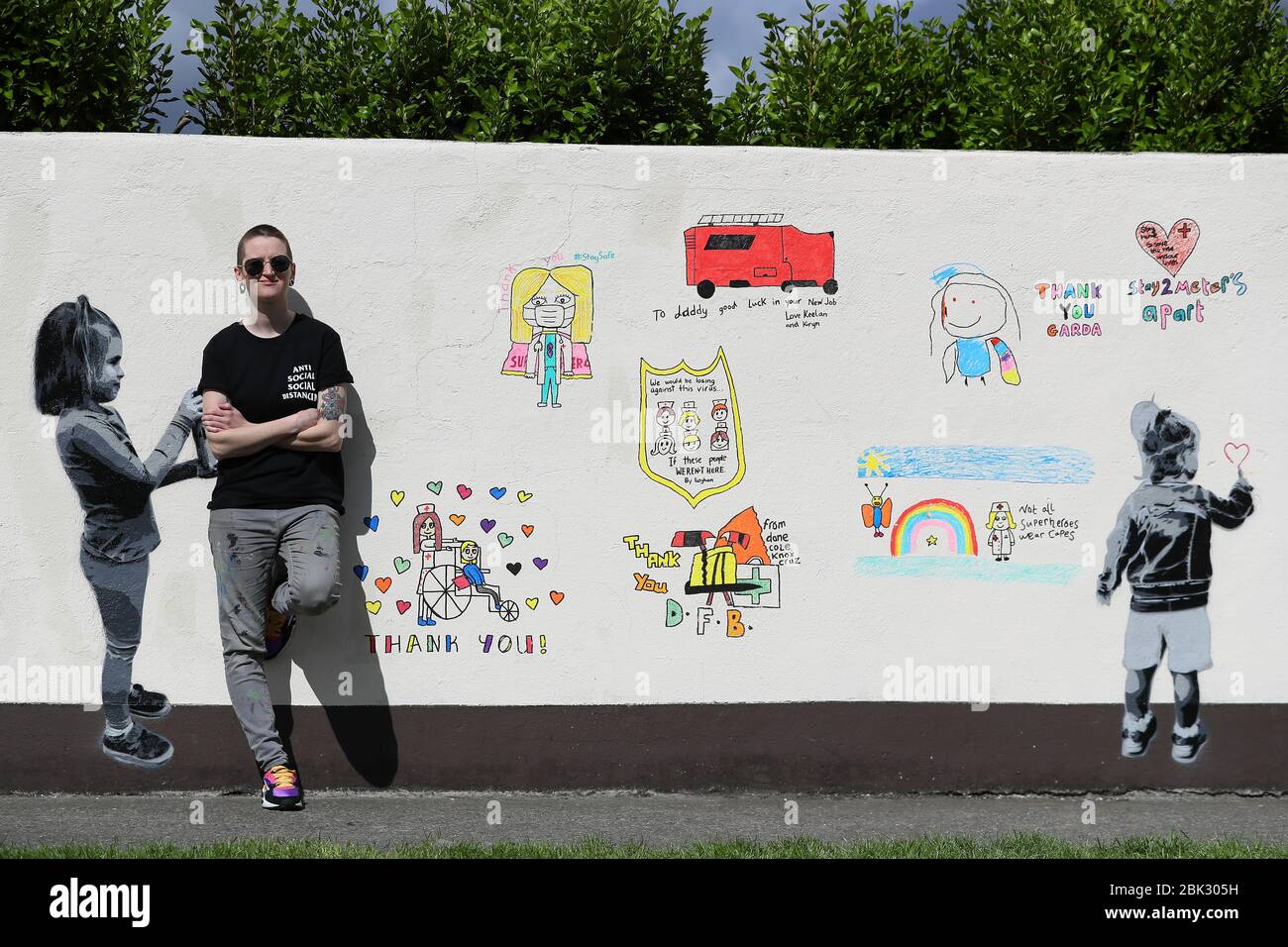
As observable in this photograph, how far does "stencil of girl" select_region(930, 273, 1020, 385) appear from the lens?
226 inches

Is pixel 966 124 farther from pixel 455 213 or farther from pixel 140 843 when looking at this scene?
pixel 140 843

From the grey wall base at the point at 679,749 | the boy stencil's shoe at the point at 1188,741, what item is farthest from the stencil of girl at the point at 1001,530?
the boy stencil's shoe at the point at 1188,741

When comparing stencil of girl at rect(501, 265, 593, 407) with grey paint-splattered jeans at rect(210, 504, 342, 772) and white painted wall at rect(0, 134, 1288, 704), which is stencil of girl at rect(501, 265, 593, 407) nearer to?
white painted wall at rect(0, 134, 1288, 704)

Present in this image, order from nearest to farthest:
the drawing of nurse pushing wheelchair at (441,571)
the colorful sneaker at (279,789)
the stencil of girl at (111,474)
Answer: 1. the colorful sneaker at (279,789)
2. the stencil of girl at (111,474)
3. the drawing of nurse pushing wheelchair at (441,571)

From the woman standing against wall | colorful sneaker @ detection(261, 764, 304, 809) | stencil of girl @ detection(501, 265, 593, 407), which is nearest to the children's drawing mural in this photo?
stencil of girl @ detection(501, 265, 593, 407)

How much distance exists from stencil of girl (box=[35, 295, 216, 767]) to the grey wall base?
119 mm

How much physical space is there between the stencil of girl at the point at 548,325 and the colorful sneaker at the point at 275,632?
4.86 ft

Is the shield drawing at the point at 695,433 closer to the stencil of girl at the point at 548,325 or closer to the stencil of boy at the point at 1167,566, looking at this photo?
the stencil of girl at the point at 548,325

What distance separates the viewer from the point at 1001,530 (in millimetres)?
5754

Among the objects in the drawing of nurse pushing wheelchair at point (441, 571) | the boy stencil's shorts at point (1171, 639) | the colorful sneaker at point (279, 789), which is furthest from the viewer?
the boy stencil's shorts at point (1171, 639)

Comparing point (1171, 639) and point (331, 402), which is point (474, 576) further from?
point (1171, 639)

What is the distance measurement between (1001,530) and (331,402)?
120 inches

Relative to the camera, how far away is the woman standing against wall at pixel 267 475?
5.37 meters

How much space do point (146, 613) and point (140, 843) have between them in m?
1.16
